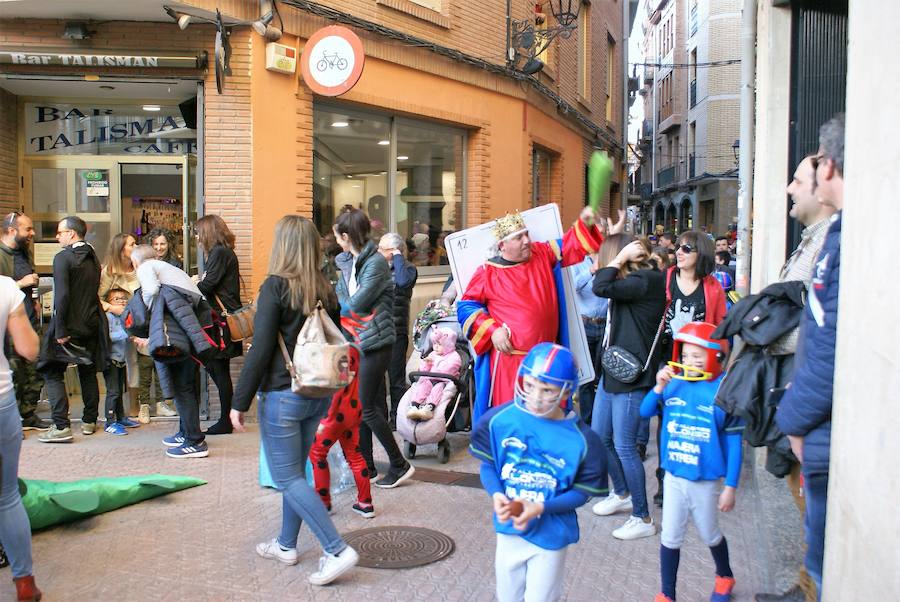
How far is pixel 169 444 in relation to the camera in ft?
25.7

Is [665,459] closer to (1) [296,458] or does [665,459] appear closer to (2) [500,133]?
(1) [296,458]

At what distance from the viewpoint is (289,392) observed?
479 centimetres

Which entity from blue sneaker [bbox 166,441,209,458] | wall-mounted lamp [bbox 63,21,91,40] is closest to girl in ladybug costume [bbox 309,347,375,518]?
blue sneaker [bbox 166,441,209,458]

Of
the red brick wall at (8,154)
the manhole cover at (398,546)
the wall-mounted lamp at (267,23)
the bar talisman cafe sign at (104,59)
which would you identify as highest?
the wall-mounted lamp at (267,23)

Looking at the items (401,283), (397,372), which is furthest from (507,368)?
(397,372)

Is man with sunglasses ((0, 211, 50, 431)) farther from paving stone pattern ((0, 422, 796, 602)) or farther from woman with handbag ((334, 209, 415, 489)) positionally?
woman with handbag ((334, 209, 415, 489))

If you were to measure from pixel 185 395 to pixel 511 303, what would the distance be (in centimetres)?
353

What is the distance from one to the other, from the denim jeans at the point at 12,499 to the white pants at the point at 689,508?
10.1ft

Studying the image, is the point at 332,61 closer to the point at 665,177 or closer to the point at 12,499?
the point at 12,499

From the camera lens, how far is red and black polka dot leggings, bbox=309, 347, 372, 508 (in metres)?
5.58

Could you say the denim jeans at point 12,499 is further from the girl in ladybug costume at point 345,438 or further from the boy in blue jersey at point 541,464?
the boy in blue jersey at point 541,464

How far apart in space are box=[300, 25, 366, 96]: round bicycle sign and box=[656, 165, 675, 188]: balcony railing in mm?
46051

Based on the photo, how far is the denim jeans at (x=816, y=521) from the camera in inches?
132

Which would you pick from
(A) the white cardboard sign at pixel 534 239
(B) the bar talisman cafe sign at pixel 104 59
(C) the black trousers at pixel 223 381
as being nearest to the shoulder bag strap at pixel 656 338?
(A) the white cardboard sign at pixel 534 239
